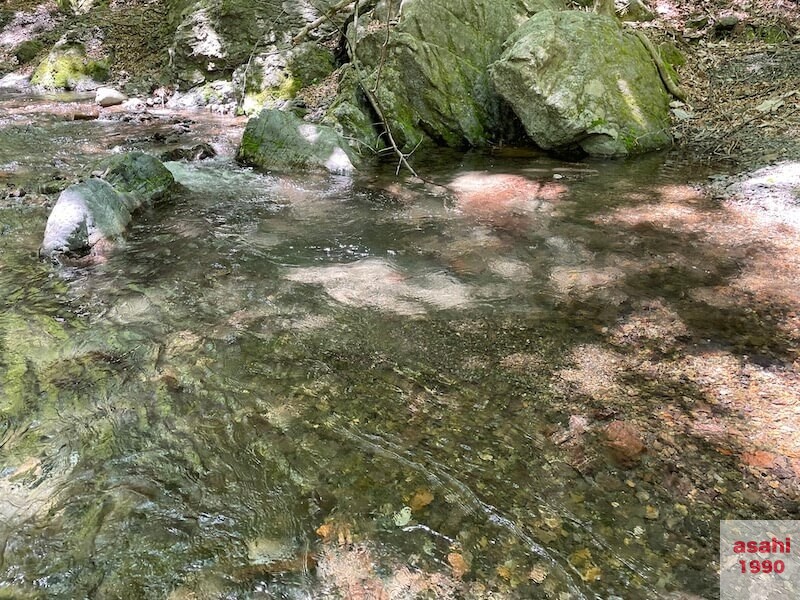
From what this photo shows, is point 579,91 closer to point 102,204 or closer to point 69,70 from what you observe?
point 102,204

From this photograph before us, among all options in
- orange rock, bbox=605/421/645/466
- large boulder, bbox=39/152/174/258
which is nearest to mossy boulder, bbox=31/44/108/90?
large boulder, bbox=39/152/174/258

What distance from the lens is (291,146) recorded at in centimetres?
764

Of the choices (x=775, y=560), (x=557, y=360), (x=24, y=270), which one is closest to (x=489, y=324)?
(x=557, y=360)

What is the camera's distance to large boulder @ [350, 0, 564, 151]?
8.52m

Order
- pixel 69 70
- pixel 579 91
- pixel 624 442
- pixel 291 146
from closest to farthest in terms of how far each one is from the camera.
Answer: pixel 624 442 → pixel 579 91 → pixel 291 146 → pixel 69 70

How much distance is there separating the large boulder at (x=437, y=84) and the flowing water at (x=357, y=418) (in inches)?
157

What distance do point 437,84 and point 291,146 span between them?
2.58 metres

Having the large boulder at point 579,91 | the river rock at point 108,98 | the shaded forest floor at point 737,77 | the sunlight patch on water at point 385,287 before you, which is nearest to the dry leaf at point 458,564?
the sunlight patch on water at point 385,287

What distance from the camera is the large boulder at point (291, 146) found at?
7.47 meters

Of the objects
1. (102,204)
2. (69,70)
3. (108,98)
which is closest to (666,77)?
(102,204)

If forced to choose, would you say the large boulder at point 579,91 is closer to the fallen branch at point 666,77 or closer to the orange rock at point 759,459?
the fallen branch at point 666,77

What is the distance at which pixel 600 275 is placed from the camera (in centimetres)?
404

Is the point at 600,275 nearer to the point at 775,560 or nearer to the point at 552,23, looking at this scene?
the point at 775,560

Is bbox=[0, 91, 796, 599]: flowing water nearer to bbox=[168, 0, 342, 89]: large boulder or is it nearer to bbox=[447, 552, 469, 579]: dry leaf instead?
bbox=[447, 552, 469, 579]: dry leaf
